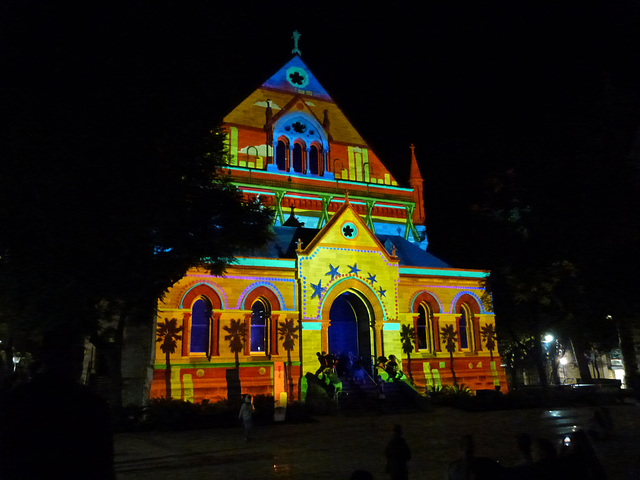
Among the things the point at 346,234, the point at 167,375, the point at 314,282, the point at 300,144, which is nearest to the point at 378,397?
the point at 314,282

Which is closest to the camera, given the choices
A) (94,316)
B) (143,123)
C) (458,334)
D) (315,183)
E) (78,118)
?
(78,118)

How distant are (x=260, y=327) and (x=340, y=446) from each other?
11.7m

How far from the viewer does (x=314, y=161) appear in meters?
33.5

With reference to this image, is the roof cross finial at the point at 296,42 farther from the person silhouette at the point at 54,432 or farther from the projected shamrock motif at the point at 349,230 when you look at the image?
the person silhouette at the point at 54,432

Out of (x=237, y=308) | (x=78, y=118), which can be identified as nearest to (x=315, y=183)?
(x=237, y=308)

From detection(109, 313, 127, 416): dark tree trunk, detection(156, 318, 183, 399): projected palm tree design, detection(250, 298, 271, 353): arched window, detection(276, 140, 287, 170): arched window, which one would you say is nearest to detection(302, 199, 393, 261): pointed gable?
detection(250, 298, 271, 353): arched window

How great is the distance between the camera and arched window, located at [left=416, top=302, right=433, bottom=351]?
2753cm

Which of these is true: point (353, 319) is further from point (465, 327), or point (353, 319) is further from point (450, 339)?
point (465, 327)

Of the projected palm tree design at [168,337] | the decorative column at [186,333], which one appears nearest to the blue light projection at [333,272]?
the decorative column at [186,333]

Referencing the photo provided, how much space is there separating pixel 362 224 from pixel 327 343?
651 centimetres

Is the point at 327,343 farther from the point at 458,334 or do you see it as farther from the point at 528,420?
the point at 528,420

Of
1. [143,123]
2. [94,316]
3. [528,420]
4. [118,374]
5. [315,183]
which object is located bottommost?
[528,420]

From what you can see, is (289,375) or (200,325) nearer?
(200,325)

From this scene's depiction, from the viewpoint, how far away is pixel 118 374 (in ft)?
58.5
